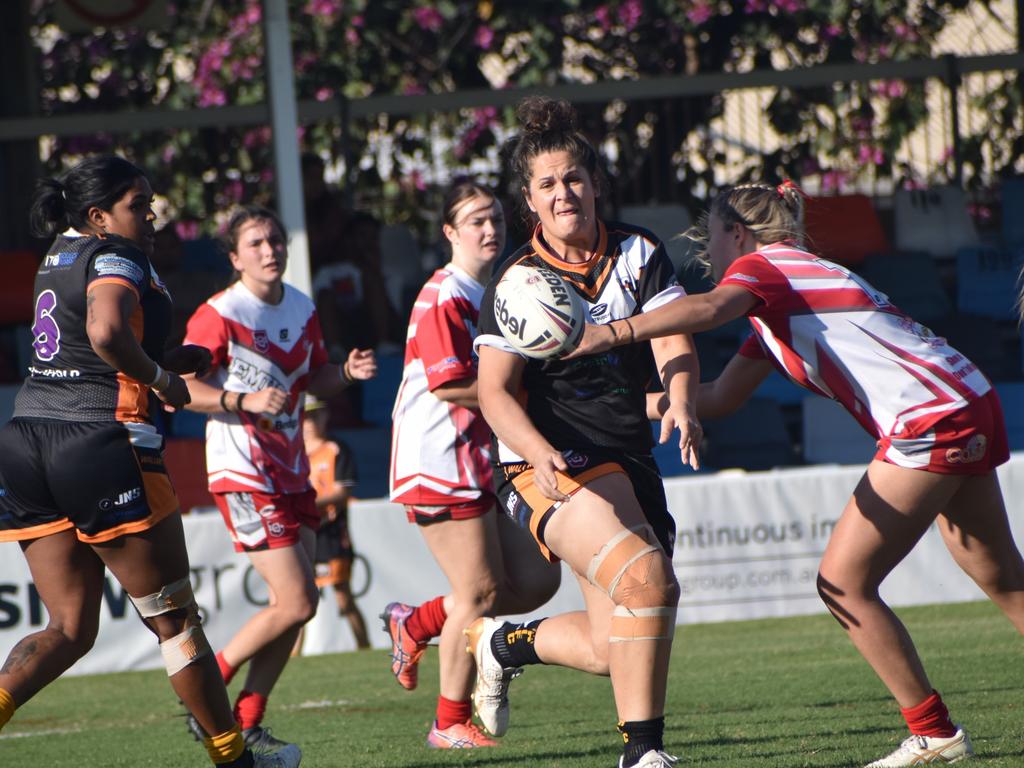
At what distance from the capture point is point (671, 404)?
433cm

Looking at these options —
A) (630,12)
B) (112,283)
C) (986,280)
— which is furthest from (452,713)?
(630,12)

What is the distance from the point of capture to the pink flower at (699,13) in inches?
601

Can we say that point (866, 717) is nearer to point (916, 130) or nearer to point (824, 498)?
point (824, 498)

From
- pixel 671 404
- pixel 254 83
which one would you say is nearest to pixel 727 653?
pixel 671 404

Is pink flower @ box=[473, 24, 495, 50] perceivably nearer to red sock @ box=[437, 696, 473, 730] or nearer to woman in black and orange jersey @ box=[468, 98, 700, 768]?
red sock @ box=[437, 696, 473, 730]

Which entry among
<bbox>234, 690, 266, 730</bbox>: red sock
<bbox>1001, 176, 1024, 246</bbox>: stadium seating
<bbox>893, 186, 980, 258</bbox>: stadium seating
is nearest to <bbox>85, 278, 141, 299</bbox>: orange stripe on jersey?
<bbox>234, 690, 266, 730</bbox>: red sock

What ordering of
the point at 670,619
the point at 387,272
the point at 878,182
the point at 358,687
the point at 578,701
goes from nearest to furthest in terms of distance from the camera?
the point at 670,619
the point at 578,701
the point at 358,687
the point at 387,272
the point at 878,182

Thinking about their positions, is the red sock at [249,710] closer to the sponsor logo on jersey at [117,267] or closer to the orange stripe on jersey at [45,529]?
the orange stripe on jersey at [45,529]

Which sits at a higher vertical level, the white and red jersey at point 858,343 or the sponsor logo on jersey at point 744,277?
the sponsor logo on jersey at point 744,277

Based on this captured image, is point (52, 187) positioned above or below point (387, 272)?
above

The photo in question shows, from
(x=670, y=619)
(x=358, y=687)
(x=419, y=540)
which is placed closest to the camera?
(x=670, y=619)

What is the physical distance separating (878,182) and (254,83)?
649cm

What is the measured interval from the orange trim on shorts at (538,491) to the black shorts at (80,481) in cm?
103

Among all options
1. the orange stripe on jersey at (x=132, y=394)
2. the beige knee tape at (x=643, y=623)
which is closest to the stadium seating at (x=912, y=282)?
the beige knee tape at (x=643, y=623)
